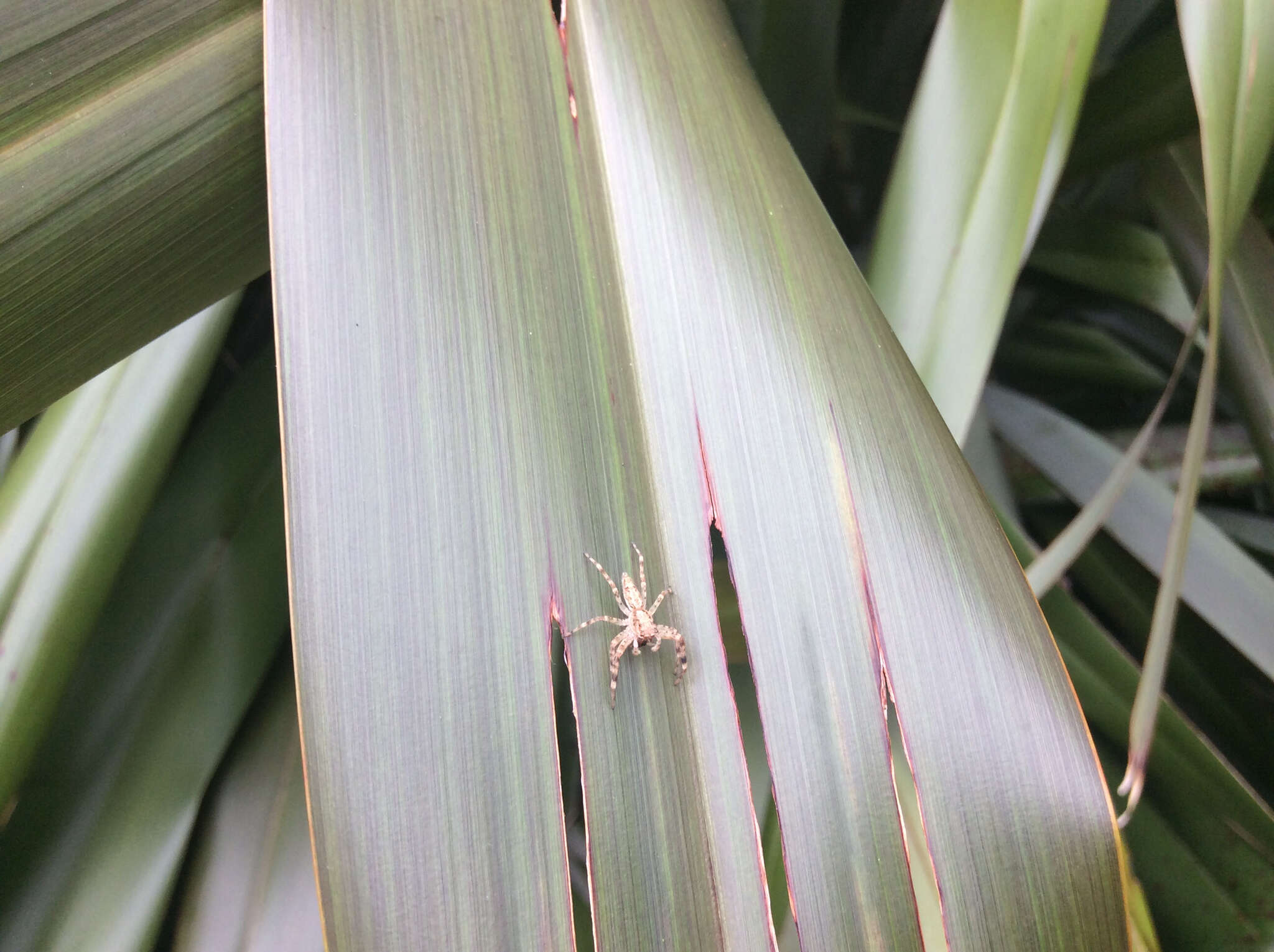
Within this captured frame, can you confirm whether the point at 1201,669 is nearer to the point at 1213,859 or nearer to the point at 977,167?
the point at 1213,859

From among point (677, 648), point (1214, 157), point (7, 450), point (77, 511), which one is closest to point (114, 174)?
point (77, 511)

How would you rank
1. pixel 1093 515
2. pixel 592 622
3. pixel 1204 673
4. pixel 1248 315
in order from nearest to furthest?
1. pixel 592 622
2. pixel 1093 515
3. pixel 1248 315
4. pixel 1204 673

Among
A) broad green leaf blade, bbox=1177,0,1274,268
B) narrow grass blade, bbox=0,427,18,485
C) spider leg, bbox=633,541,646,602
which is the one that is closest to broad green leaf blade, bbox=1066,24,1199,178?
broad green leaf blade, bbox=1177,0,1274,268

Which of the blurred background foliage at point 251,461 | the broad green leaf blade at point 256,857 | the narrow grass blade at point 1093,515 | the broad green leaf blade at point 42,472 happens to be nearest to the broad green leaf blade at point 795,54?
the blurred background foliage at point 251,461

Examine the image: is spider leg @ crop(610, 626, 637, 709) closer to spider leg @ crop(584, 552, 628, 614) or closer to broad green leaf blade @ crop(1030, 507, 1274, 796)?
spider leg @ crop(584, 552, 628, 614)

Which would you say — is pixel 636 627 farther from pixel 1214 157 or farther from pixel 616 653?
pixel 1214 157

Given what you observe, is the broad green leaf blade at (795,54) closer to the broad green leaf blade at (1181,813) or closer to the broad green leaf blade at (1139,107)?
the broad green leaf blade at (1139,107)

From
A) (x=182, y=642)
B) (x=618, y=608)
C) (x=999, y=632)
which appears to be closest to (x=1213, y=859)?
(x=999, y=632)
